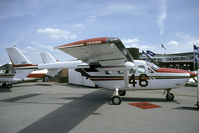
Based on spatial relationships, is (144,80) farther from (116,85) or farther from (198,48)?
(198,48)

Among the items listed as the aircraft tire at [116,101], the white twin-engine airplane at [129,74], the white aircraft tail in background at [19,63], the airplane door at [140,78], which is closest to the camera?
the aircraft tire at [116,101]

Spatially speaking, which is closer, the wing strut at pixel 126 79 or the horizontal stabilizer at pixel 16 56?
the wing strut at pixel 126 79

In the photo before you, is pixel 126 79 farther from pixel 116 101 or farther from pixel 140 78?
pixel 116 101

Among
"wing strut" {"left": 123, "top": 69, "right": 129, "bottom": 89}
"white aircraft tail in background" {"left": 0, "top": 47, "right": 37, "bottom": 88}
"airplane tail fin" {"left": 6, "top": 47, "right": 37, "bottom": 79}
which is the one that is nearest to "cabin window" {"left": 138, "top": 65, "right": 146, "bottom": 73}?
"wing strut" {"left": 123, "top": 69, "right": 129, "bottom": 89}

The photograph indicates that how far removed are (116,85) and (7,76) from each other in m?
14.3

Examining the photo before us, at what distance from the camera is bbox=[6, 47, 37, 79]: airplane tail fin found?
1221 cm

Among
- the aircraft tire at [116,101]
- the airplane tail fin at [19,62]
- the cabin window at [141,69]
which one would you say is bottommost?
the aircraft tire at [116,101]

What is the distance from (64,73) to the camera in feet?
A: 78.1

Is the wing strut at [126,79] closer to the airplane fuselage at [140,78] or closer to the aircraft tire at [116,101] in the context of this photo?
the airplane fuselage at [140,78]

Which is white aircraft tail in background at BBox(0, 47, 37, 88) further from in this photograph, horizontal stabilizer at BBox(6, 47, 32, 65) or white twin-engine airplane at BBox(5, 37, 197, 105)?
white twin-engine airplane at BBox(5, 37, 197, 105)

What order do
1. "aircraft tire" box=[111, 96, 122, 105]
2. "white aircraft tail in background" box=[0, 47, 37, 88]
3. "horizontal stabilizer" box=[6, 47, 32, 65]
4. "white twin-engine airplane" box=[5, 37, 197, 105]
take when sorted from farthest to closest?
"horizontal stabilizer" box=[6, 47, 32, 65], "white aircraft tail in background" box=[0, 47, 37, 88], "white twin-engine airplane" box=[5, 37, 197, 105], "aircraft tire" box=[111, 96, 122, 105]

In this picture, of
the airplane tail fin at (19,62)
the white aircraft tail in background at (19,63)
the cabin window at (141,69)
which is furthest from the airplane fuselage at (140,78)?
the airplane tail fin at (19,62)

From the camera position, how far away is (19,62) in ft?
42.1

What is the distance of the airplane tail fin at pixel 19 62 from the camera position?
40.0 ft
